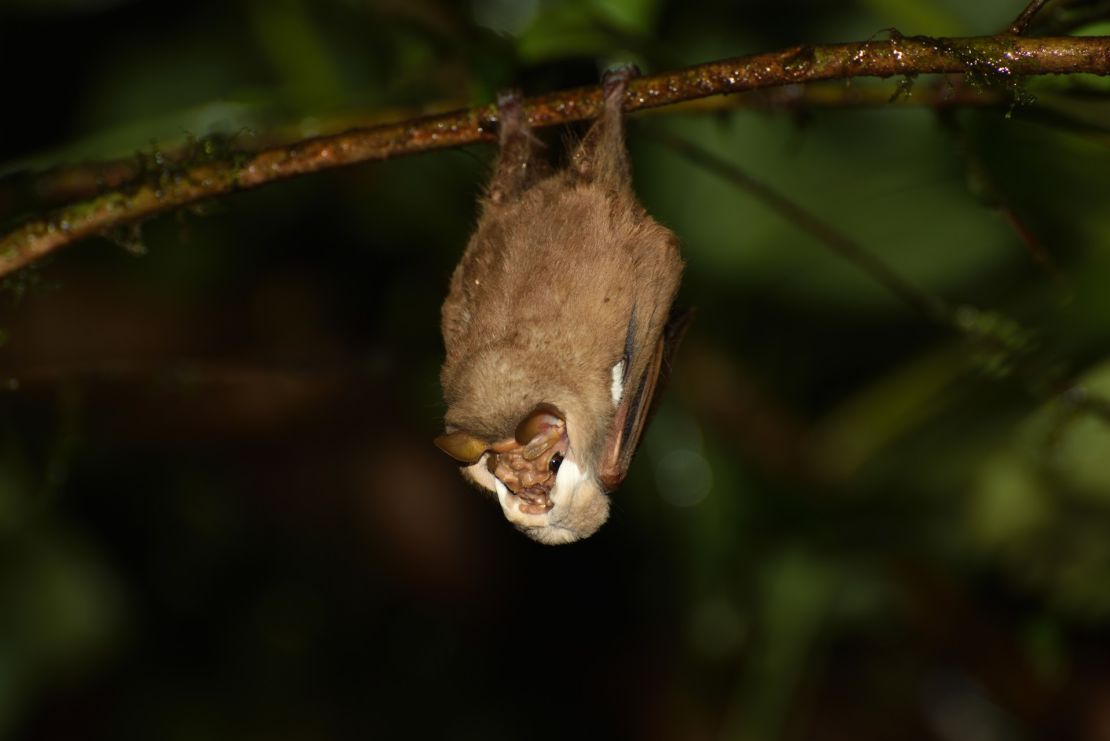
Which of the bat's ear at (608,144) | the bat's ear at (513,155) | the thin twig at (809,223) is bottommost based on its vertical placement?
the bat's ear at (513,155)

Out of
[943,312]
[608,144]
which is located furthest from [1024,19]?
[943,312]

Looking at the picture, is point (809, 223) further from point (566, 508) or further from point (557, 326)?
point (566, 508)

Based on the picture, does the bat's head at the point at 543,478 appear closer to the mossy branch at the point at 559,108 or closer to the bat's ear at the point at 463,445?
the bat's ear at the point at 463,445

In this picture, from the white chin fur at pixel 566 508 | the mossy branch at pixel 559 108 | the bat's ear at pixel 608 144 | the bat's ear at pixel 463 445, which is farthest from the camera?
the white chin fur at pixel 566 508

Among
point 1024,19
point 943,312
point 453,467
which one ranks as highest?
point 453,467

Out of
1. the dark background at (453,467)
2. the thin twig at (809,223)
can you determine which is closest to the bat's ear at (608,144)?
the thin twig at (809,223)

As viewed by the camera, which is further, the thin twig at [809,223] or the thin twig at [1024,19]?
the thin twig at [809,223]

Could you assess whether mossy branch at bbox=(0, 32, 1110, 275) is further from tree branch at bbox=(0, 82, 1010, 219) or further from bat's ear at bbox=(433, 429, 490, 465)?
bat's ear at bbox=(433, 429, 490, 465)
